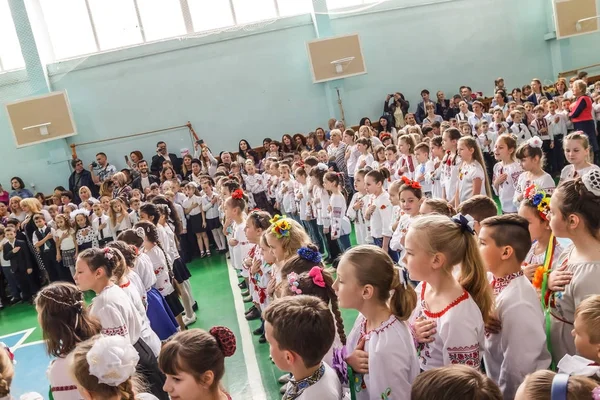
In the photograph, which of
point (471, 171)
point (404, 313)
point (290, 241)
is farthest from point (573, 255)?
point (471, 171)

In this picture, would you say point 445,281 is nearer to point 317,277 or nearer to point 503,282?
point 503,282

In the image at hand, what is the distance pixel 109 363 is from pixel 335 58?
501 inches

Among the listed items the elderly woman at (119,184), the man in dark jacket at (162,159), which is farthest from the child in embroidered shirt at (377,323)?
the man in dark jacket at (162,159)

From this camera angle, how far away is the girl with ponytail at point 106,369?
7.31 ft

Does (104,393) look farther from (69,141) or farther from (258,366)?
(69,141)

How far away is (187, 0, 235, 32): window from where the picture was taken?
1408 cm

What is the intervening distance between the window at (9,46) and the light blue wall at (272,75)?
30.3 inches

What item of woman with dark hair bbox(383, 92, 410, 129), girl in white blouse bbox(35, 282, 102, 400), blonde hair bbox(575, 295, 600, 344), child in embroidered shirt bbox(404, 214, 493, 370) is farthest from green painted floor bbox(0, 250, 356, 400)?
woman with dark hair bbox(383, 92, 410, 129)

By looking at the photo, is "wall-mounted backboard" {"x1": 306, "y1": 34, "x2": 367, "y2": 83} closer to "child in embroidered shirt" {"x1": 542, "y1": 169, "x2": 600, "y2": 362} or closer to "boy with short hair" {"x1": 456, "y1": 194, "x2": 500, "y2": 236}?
"boy with short hair" {"x1": 456, "y1": 194, "x2": 500, "y2": 236}

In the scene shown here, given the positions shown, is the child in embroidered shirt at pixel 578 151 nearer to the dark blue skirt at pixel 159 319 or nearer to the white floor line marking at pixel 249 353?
the white floor line marking at pixel 249 353

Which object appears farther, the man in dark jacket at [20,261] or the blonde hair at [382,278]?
the man in dark jacket at [20,261]

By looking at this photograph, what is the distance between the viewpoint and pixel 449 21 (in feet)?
50.5

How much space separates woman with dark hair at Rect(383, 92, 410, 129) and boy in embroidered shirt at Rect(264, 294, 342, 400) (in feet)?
40.4

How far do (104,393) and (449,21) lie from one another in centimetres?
1528
